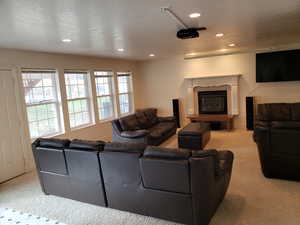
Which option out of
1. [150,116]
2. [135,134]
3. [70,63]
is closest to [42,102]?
[70,63]

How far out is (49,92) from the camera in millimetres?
5469

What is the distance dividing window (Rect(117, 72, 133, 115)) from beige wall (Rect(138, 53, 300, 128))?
63 cm

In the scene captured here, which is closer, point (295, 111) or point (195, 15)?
point (195, 15)

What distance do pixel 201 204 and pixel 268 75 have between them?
18.1ft

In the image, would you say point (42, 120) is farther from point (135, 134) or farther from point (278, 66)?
point (278, 66)

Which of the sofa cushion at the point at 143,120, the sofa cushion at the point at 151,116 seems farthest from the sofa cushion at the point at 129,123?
the sofa cushion at the point at 151,116

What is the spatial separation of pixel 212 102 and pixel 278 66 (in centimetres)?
222

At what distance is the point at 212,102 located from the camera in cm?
770

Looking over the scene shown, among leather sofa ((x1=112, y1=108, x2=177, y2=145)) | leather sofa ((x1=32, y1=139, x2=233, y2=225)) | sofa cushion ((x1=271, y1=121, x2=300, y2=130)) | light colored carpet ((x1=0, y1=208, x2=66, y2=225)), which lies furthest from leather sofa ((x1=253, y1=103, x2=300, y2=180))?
light colored carpet ((x1=0, y1=208, x2=66, y2=225))

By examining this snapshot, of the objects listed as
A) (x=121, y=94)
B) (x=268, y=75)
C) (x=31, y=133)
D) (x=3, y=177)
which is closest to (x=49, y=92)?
(x=31, y=133)

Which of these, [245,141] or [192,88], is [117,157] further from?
[192,88]

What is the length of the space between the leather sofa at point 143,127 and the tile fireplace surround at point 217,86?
135cm

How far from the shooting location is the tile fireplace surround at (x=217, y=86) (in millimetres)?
7254

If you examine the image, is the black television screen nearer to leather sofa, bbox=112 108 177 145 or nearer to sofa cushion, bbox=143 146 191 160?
leather sofa, bbox=112 108 177 145
